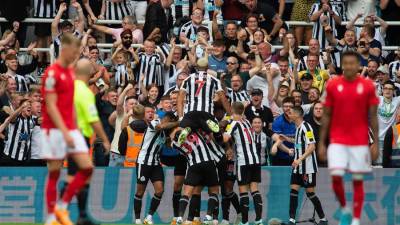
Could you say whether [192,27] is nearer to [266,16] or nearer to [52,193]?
[266,16]

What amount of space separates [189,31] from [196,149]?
5.50m

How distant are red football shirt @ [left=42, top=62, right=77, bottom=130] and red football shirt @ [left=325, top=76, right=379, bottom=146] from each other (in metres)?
3.30

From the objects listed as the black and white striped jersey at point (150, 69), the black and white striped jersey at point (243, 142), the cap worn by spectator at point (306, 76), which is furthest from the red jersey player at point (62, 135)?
the black and white striped jersey at point (150, 69)

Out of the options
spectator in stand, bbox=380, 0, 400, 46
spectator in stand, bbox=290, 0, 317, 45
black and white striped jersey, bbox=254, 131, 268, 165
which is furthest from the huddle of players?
spectator in stand, bbox=380, 0, 400, 46

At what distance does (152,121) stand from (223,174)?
151cm

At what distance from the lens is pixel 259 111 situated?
2492cm

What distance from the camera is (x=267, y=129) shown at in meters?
24.7

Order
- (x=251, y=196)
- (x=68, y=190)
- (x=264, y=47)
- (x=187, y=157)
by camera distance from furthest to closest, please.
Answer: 1. (x=264, y=47)
2. (x=251, y=196)
3. (x=187, y=157)
4. (x=68, y=190)

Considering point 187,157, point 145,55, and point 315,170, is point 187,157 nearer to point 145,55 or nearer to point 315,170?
point 315,170

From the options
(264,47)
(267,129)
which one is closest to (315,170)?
(267,129)

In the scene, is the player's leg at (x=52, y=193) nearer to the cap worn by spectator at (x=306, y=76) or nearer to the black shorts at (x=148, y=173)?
the black shorts at (x=148, y=173)

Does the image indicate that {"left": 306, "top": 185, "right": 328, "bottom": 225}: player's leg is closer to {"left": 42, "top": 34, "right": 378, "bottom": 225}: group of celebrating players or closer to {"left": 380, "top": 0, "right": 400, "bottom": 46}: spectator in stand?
{"left": 42, "top": 34, "right": 378, "bottom": 225}: group of celebrating players

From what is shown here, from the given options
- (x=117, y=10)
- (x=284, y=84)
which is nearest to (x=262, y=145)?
(x=284, y=84)

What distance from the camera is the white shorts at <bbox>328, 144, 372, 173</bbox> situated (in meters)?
17.3
